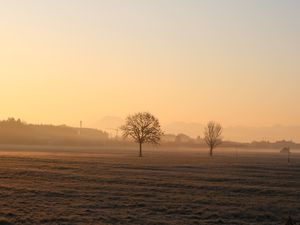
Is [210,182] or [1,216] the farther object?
[210,182]

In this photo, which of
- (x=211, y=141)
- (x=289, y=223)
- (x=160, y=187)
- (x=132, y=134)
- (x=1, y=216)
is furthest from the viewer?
(x=211, y=141)

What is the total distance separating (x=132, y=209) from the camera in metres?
30.4

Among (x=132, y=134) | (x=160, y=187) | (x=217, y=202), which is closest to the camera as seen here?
(x=217, y=202)

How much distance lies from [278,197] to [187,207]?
9.61 m

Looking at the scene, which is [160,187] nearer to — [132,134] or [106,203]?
[106,203]

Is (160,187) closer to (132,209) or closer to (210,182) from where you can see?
(210,182)

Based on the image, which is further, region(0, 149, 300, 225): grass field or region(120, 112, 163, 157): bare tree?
region(120, 112, 163, 157): bare tree

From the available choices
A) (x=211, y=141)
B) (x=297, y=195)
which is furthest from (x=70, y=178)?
(x=211, y=141)

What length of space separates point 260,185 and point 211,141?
368ft

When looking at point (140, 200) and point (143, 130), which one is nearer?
point (140, 200)

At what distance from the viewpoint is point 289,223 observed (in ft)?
51.9

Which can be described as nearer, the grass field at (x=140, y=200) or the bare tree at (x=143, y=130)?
the grass field at (x=140, y=200)

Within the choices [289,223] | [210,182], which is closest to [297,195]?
[210,182]

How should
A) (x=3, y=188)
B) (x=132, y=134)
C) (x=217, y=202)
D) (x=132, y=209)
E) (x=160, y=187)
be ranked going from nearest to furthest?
(x=132, y=209), (x=217, y=202), (x=3, y=188), (x=160, y=187), (x=132, y=134)
